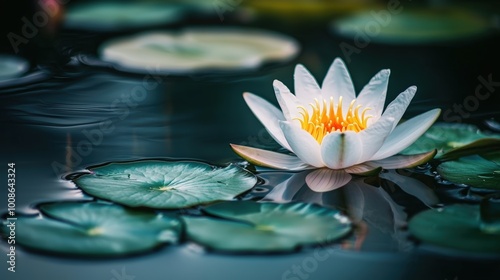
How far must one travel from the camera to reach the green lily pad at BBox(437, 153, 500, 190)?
2.12 m

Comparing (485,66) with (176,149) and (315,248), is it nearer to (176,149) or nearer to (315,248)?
(176,149)

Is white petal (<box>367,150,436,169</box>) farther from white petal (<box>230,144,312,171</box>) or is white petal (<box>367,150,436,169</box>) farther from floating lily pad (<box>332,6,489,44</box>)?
floating lily pad (<box>332,6,489,44</box>)

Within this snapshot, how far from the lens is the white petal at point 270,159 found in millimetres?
2176

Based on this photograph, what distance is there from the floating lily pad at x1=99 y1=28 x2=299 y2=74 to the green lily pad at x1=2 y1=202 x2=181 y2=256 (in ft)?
4.93

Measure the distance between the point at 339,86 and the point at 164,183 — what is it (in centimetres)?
67

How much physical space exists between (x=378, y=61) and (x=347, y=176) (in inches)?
56.7

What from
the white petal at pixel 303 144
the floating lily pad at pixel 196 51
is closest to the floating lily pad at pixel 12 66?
the floating lily pad at pixel 196 51

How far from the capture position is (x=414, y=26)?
13.4 ft

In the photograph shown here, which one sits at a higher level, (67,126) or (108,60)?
(108,60)

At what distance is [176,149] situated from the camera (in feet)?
8.04

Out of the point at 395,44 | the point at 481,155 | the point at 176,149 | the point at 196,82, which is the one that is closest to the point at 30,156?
the point at 176,149

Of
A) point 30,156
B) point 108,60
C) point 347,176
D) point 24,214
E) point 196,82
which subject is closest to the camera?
point 24,214

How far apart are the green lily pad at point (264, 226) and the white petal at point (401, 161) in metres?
0.31

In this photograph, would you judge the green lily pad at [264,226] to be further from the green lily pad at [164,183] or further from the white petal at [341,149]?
the white petal at [341,149]
